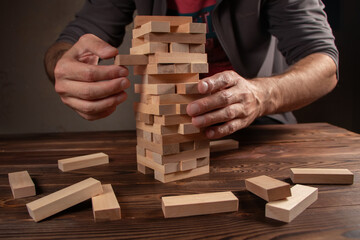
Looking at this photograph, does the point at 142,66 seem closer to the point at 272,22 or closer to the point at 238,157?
the point at 238,157

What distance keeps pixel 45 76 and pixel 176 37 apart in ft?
9.45

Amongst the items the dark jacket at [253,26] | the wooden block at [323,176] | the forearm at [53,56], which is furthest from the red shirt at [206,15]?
the wooden block at [323,176]

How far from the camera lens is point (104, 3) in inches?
90.1

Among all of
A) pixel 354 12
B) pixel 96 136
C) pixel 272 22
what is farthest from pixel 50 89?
pixel 354 12

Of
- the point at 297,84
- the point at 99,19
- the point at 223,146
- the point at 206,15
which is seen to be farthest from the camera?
the point at 99,19

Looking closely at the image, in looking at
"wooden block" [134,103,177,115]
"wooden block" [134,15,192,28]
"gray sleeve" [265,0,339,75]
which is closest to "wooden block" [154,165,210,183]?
"wooden block" [134,103,177,115]

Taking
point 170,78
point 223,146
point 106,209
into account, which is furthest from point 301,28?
point 106,209

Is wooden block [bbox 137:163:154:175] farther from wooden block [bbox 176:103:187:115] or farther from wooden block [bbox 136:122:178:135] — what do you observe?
wooden block [bbox 176:103:187:115]

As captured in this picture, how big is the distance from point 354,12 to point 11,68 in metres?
4.18

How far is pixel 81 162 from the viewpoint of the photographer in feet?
4.20

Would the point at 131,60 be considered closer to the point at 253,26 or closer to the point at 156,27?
the point at 156,27

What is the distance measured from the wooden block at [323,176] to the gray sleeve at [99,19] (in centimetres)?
181

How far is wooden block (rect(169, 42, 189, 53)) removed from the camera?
1098 mm

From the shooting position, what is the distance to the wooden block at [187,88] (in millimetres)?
1098
